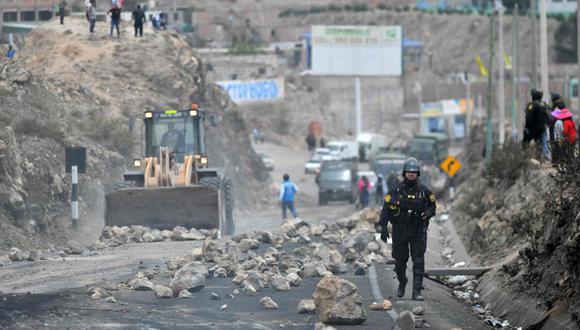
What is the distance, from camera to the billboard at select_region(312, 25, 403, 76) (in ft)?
323

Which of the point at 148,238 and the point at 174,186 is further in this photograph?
the point at 174,186

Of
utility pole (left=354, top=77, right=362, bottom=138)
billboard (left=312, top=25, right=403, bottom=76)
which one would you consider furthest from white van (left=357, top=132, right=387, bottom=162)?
utility pole (left=354, top=77, right=362, bottom=138)

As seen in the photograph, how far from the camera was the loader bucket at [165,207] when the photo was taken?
3222cm

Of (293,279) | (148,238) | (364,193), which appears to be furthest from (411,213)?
(364,193)

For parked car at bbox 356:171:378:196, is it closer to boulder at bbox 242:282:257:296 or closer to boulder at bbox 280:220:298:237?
boulder at bbox 280:220:298:237

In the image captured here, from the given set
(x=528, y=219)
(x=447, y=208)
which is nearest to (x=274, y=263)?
(x=528, y=219)

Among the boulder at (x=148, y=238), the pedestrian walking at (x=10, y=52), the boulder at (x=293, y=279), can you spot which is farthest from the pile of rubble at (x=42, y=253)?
the pedestrian walking at (x=10, y=52)

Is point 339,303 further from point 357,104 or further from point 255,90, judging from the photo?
point 357,104

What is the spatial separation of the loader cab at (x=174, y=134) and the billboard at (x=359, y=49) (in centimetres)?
6320

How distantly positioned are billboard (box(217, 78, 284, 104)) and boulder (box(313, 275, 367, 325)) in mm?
81442

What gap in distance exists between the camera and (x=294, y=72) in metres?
118

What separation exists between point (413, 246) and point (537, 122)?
11399 millimetres

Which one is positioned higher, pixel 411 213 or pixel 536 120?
pixel 536 120

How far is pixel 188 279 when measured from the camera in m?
19.0
